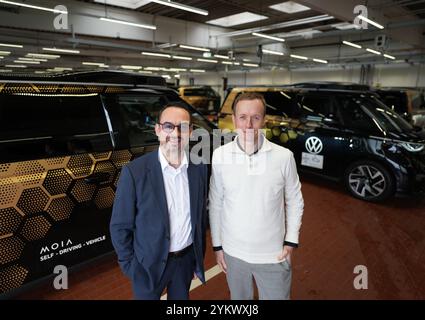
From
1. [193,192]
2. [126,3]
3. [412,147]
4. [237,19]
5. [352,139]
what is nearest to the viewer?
[193,192]

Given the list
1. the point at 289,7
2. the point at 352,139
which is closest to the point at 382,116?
the point at 352,139

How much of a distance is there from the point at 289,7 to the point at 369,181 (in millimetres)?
7614

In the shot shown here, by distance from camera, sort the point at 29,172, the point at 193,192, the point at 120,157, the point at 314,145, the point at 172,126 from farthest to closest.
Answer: the point at 314,145 → the point at 120,157 → the point at 29,172 → the point at 193,192 → the point at 172,126

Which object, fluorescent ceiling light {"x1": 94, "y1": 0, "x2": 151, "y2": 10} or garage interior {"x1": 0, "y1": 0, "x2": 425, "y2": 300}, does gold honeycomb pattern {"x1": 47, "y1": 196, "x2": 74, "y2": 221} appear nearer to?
garage interior {"x1": 0, "y1": 0, "x2": 425, "y2": 300}

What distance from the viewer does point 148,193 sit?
1387 millimetres

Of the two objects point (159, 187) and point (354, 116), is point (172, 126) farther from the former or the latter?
point (354, 116)

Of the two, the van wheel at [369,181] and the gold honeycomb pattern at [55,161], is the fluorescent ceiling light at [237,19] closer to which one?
the van wheel at [369,181]

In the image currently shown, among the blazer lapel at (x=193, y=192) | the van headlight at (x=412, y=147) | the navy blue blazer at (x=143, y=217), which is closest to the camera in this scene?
the navy blue blazer at (x=143, y=217)

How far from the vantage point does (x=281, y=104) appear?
5.60 m

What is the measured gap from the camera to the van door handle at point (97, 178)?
7.32ft

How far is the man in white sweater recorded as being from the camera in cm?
146

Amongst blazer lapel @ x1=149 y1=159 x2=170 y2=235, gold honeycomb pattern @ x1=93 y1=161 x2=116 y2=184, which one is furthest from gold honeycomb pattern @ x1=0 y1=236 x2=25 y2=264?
blazer lapel @ x1=149 y1=159 x2=170 y2=235

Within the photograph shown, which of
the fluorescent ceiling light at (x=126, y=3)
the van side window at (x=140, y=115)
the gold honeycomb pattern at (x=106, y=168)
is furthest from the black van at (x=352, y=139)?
the fluorescent ceiling light at (x=126, y=3)

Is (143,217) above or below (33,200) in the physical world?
above
